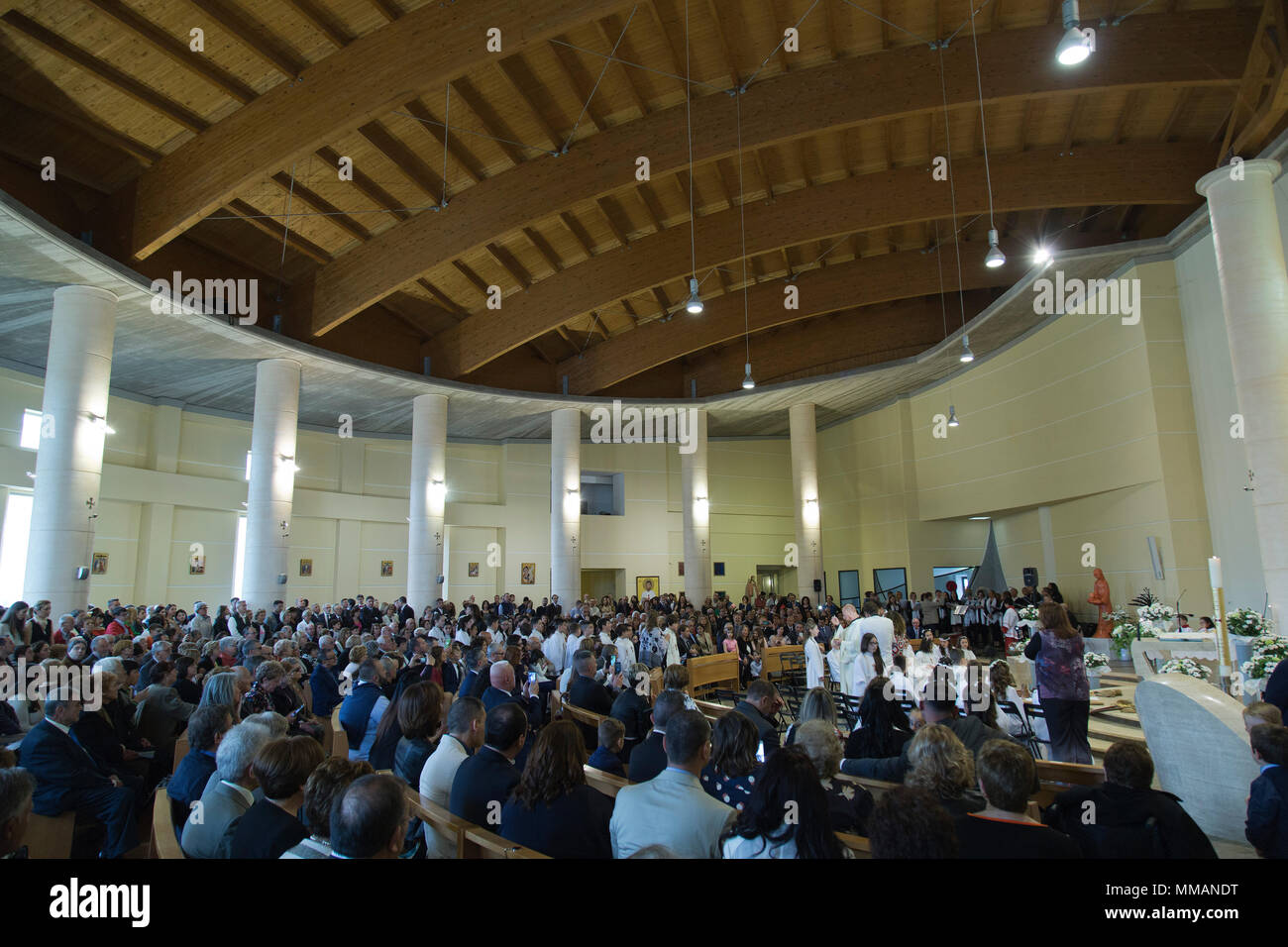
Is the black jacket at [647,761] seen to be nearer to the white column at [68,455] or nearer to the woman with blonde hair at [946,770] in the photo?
the woman with blonde hair at [946,770]

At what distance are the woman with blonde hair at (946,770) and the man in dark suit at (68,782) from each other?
4.47 metres

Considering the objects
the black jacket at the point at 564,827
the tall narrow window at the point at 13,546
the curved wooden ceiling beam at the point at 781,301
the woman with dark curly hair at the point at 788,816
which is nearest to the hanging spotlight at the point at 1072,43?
the woman with dark curly hair at the point at 788,816

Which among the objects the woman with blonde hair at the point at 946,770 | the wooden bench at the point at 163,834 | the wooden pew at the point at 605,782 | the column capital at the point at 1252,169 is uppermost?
the column capital at the point at 1252,169

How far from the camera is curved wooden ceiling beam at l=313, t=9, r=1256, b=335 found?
33.8 feet

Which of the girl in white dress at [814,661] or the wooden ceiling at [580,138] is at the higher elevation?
the wooden ceiling at [580,138]

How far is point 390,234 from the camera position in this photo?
1352cm

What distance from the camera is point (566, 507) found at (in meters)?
19.5

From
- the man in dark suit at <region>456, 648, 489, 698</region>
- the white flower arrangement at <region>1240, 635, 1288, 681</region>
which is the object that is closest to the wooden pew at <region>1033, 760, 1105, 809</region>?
Result: the man in dark suit at <region>456, 648, 489, 698</region>

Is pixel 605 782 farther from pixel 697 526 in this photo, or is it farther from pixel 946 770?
pixel 697 526

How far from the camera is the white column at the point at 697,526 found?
20266 millimetres

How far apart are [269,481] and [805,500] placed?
44.2ft

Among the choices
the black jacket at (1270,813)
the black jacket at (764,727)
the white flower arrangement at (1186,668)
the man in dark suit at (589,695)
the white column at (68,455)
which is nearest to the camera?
the black jacket at (1270,813)

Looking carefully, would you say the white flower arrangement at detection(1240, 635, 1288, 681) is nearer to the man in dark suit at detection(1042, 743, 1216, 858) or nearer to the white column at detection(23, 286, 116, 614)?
the man in dark suit at detection(1042, 743, 1216, 858)
